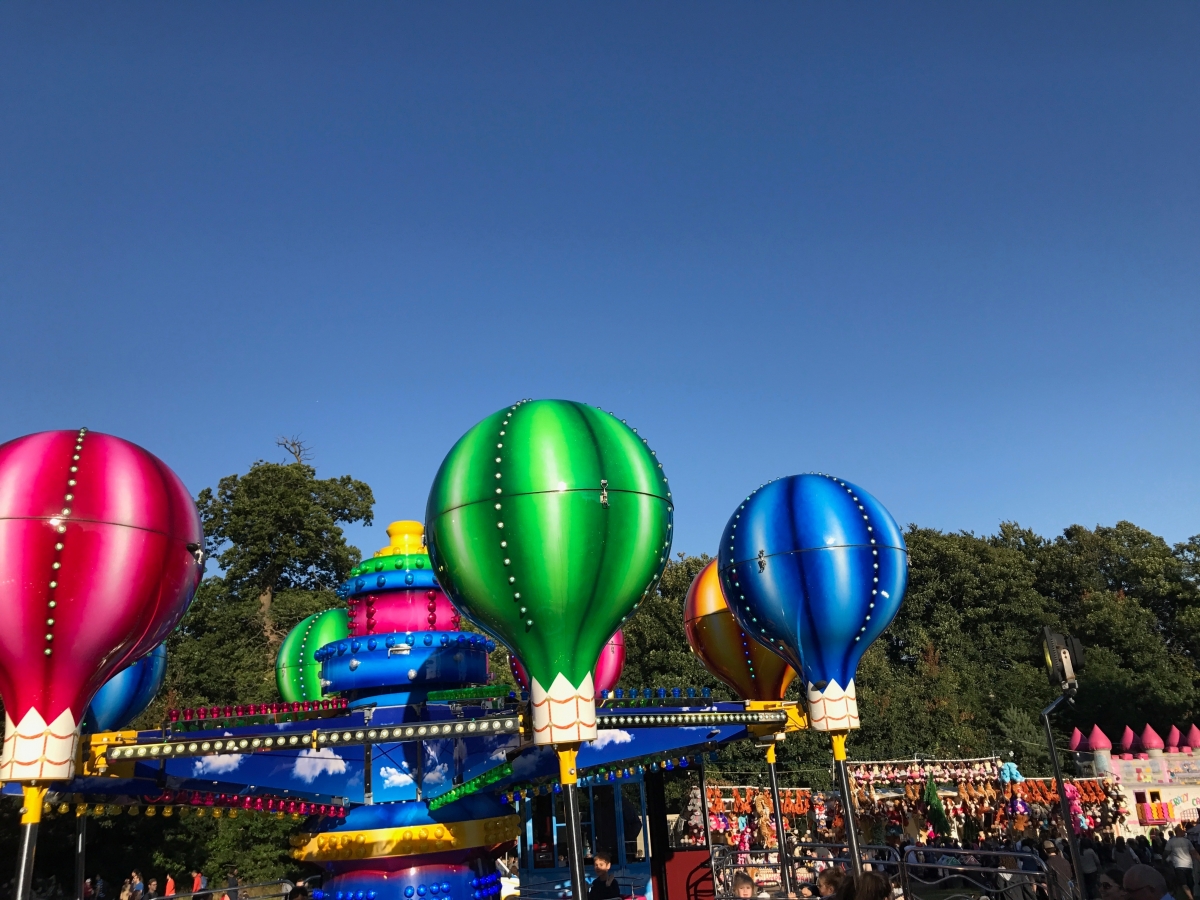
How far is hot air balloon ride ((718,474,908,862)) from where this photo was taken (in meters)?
9.89

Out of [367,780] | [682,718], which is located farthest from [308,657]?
[682,718]

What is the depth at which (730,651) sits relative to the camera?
43.3ft

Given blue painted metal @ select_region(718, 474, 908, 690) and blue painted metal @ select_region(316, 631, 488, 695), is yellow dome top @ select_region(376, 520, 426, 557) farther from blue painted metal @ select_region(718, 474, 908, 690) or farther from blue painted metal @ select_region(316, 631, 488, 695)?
blue painted metal @ select_region(718, 474, 908, 690)

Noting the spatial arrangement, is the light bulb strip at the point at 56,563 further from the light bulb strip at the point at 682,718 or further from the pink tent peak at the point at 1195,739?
the pink tent peak at the point at 1195,739

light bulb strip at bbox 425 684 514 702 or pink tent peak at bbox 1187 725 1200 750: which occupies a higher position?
light bulb strip at bbox 425 684 514 702

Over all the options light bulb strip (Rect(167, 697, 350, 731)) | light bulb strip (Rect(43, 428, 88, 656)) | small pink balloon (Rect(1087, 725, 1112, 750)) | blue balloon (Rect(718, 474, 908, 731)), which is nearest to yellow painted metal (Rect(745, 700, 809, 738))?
blue balloon (Rect(718, 474, 908, 731))

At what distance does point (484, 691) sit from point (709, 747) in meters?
2.79

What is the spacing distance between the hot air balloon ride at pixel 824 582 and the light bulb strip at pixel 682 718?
0.47m

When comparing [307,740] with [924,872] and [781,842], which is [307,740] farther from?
[924,872]

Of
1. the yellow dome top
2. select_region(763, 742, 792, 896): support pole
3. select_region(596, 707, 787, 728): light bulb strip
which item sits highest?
the yellow dome top

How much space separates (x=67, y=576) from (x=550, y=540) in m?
3.61

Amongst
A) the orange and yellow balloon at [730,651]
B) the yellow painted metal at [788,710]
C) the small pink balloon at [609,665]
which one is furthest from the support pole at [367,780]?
the orange and yellow balloon at [730,651]

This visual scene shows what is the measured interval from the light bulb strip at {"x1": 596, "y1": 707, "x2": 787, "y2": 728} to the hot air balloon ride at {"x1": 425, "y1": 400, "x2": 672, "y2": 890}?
0.66 m

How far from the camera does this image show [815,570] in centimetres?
988
